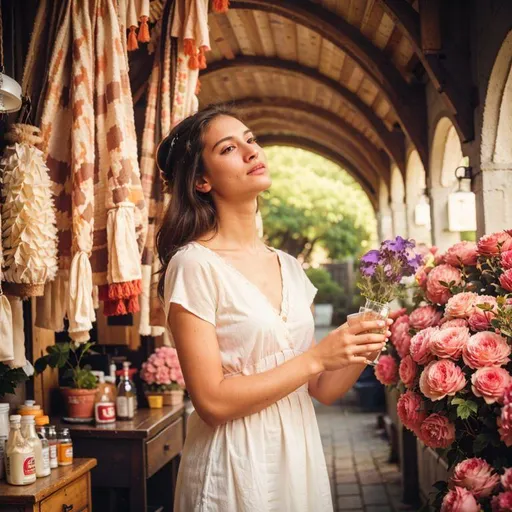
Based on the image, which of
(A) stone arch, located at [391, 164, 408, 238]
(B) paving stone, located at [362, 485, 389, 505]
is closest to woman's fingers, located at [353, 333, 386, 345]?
(B) paving stone, located at [362, 485, 389, 505]

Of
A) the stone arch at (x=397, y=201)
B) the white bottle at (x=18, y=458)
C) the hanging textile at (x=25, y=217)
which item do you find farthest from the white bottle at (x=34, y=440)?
the stone arch at (x=397, y=201)

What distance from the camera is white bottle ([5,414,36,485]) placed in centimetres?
254

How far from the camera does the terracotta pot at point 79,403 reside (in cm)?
393

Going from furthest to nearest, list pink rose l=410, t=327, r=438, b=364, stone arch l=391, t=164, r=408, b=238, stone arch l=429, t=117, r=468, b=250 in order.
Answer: stone arch l=391, t=164, r=408, b=238
stone arch l=429, t=117, r=468, b=250
pink rose l=410, t=327, r=438, b=364

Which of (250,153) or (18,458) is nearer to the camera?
(250,153)

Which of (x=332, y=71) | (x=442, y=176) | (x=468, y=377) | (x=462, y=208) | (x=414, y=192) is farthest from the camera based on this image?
(x=414, y=192)

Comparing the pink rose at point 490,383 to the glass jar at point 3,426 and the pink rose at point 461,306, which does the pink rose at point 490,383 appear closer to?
the pink rose at point 461,306

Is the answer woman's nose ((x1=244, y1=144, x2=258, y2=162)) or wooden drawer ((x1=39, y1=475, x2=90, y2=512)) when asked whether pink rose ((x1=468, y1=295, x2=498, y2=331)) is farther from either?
wooden drawer ((x1=39, y1=475, x2=90, y2=512))

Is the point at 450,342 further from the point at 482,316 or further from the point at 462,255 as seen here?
the point at 462,255

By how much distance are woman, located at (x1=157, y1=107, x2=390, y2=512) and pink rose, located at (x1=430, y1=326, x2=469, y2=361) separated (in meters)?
0.37

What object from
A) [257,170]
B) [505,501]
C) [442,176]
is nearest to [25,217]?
[257,170]

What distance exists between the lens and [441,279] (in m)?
2.68

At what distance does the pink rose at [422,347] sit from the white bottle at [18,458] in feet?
4.57

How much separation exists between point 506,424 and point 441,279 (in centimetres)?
86
